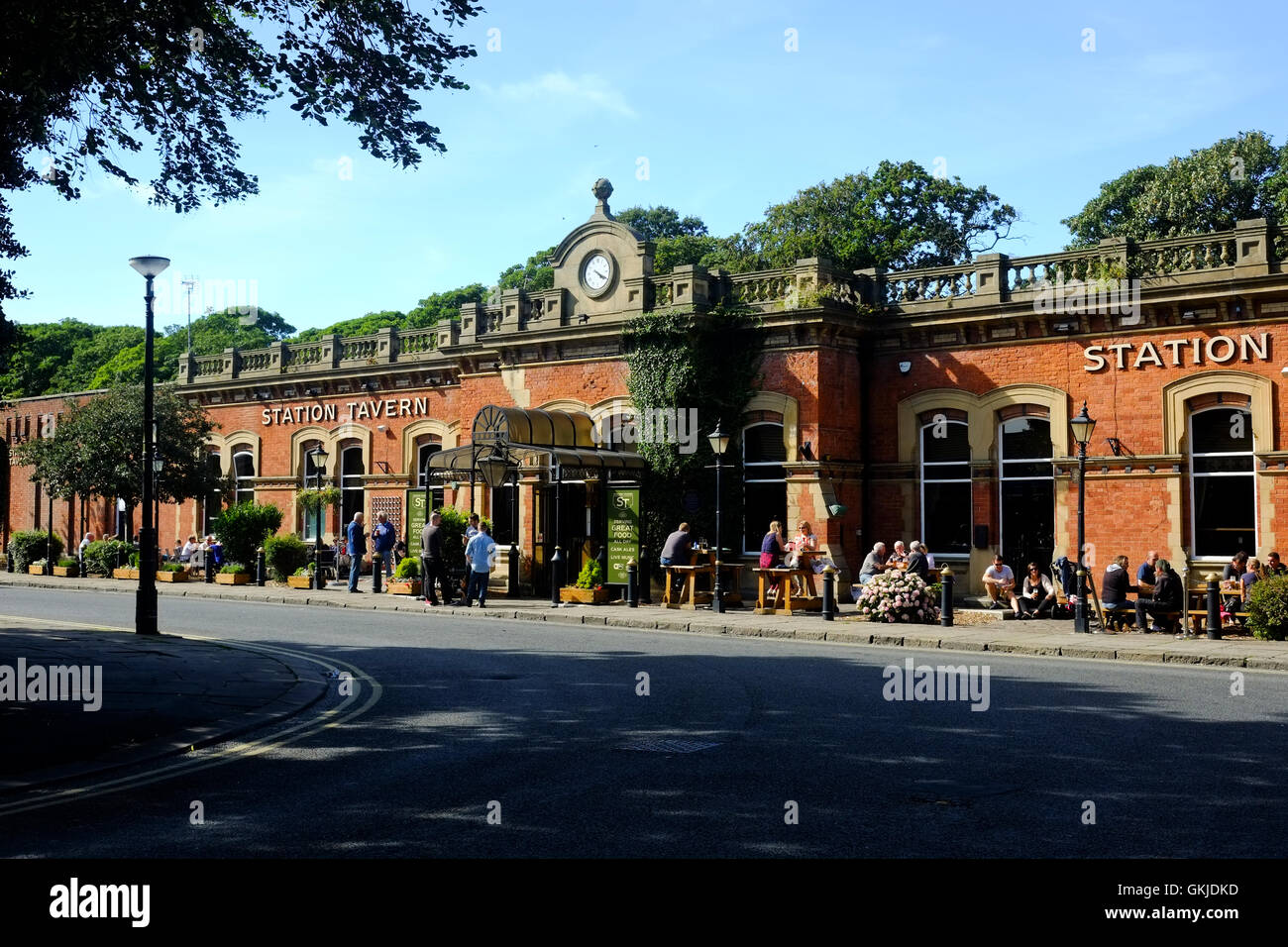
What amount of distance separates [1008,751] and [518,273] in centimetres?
5582

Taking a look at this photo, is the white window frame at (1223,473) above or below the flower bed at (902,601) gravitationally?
above

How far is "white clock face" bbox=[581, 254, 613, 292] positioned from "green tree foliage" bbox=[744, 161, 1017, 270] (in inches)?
785

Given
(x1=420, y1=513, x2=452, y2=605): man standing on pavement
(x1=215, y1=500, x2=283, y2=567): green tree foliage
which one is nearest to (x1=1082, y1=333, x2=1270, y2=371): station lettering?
(x1=420, y1=513, x2=452, y2=605): man standing on pavement

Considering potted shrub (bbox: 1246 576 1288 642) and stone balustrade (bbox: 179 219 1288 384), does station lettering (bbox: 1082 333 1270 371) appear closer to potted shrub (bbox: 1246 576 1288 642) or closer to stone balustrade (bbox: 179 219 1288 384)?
stone balustrade (bbox: 179 219 1288 384)

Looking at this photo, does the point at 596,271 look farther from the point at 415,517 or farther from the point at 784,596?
the point at 784,596

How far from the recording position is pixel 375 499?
3316 centimetres

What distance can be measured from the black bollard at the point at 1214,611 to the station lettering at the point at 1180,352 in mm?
5777

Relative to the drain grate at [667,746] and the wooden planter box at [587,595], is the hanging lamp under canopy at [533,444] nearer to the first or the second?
the wooden planter box at [587,595]

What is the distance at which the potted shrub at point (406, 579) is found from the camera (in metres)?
25.7

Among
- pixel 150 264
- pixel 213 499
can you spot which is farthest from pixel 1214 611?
pixel 213 499

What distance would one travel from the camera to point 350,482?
34.4m

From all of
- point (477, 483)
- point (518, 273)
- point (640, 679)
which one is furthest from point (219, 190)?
point (518, 273)

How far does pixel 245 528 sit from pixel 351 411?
208 inches

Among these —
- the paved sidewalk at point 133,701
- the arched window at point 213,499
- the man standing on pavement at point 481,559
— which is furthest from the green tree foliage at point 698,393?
the arched window at point 213,499
